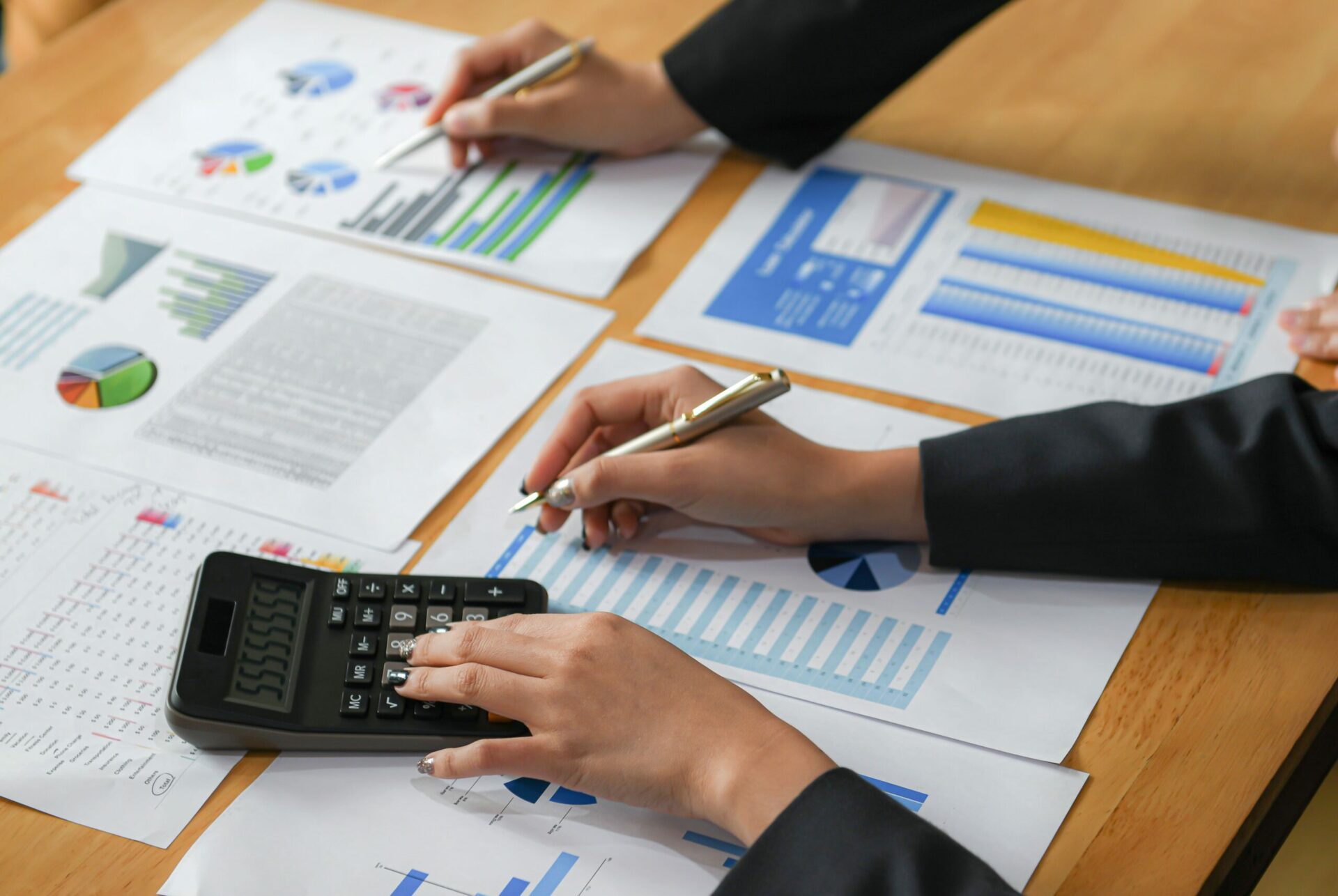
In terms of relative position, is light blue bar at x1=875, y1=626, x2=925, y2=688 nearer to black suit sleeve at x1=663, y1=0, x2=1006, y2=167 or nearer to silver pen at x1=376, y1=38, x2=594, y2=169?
black suit sleeve at x1=663, y1=0, x2=1006, y2=167

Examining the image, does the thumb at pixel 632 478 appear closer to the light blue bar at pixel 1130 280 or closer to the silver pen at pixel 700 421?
the silver pen at pixel 700 421

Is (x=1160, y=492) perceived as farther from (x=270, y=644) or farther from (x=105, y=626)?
(x=105, y=626)

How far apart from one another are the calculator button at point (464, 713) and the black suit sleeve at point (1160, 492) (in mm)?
287

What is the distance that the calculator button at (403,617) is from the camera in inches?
28.6

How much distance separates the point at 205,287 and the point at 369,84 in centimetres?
32

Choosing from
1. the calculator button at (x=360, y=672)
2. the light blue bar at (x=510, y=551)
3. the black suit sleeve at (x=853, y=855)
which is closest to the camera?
the black suit sleeve at (x=853, y=855)

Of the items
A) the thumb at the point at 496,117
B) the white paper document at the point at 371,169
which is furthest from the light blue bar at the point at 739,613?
the thumb at the point at 496,117

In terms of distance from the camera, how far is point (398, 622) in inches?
28.6

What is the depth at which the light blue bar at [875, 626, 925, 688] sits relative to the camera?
0.73 m

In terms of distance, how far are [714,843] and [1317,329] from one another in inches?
22.8

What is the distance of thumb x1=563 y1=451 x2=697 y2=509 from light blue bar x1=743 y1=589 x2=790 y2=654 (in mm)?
81

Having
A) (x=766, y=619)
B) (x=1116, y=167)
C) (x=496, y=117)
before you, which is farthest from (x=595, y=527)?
(x=1116, y=167)

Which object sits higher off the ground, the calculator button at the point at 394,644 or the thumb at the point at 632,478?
the thumb at the point at 632,478

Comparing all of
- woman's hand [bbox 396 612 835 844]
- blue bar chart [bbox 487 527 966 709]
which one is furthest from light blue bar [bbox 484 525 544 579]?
woman's hand [bbox 396 612 835 844]
